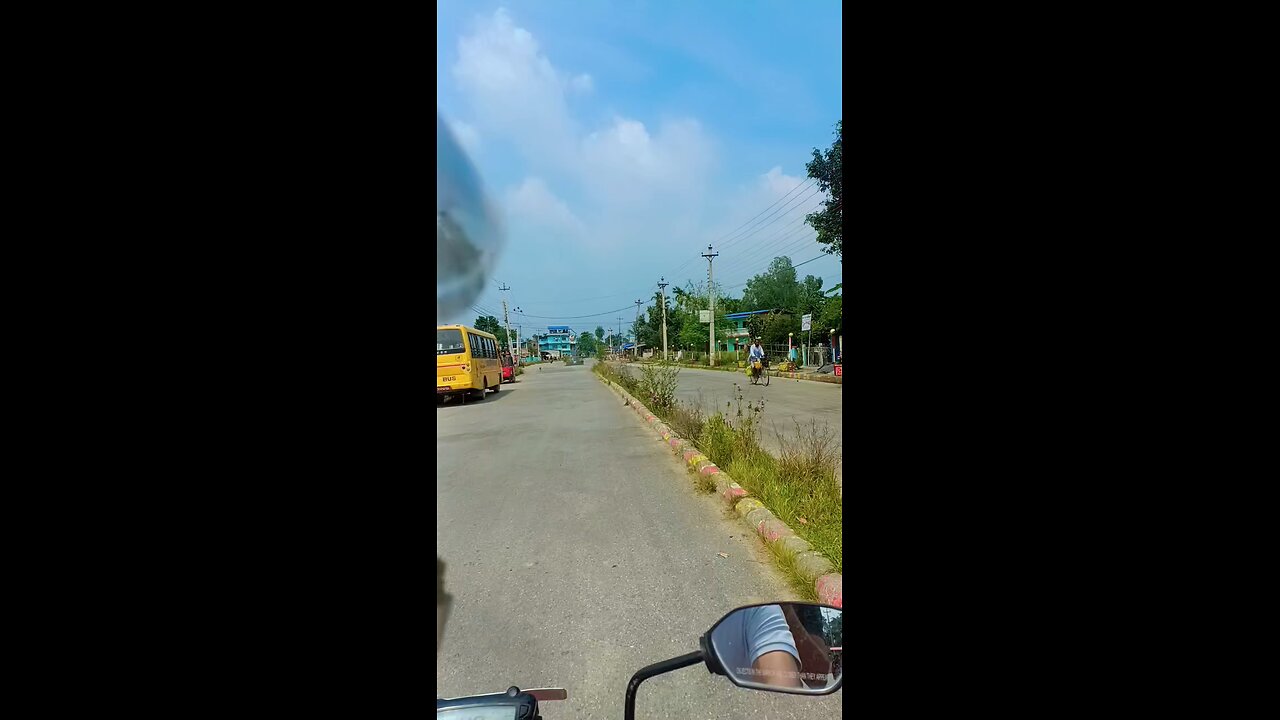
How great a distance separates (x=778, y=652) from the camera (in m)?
1.00

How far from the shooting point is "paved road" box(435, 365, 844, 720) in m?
1.82

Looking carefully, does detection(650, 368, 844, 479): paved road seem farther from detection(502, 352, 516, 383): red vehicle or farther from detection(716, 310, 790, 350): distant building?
detection(716, 310, 790, 350): distant building

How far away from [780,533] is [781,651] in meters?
2.20

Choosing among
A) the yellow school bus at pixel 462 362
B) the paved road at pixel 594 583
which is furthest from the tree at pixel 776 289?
the paved road at pixel 594 583

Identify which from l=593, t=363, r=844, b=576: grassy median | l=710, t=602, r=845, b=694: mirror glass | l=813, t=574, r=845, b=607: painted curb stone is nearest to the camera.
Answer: l=710, t=602, r=845, b=694: mirror glass

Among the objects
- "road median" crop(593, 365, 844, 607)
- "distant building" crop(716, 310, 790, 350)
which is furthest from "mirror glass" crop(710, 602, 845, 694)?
"distant building" crop(716, 310, 790, 350)

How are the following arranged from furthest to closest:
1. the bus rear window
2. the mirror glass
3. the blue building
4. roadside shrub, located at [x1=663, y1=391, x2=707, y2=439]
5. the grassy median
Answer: the blue building, the bus rear window, roadside shrub, located at [x1=663, y1=391, x2=707, y2=439], the grassy median, the mirror glass

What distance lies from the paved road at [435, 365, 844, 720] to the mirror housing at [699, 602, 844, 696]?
538mm

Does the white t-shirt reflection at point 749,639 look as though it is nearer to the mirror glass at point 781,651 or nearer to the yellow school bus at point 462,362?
the mirror glass at point 781,651
